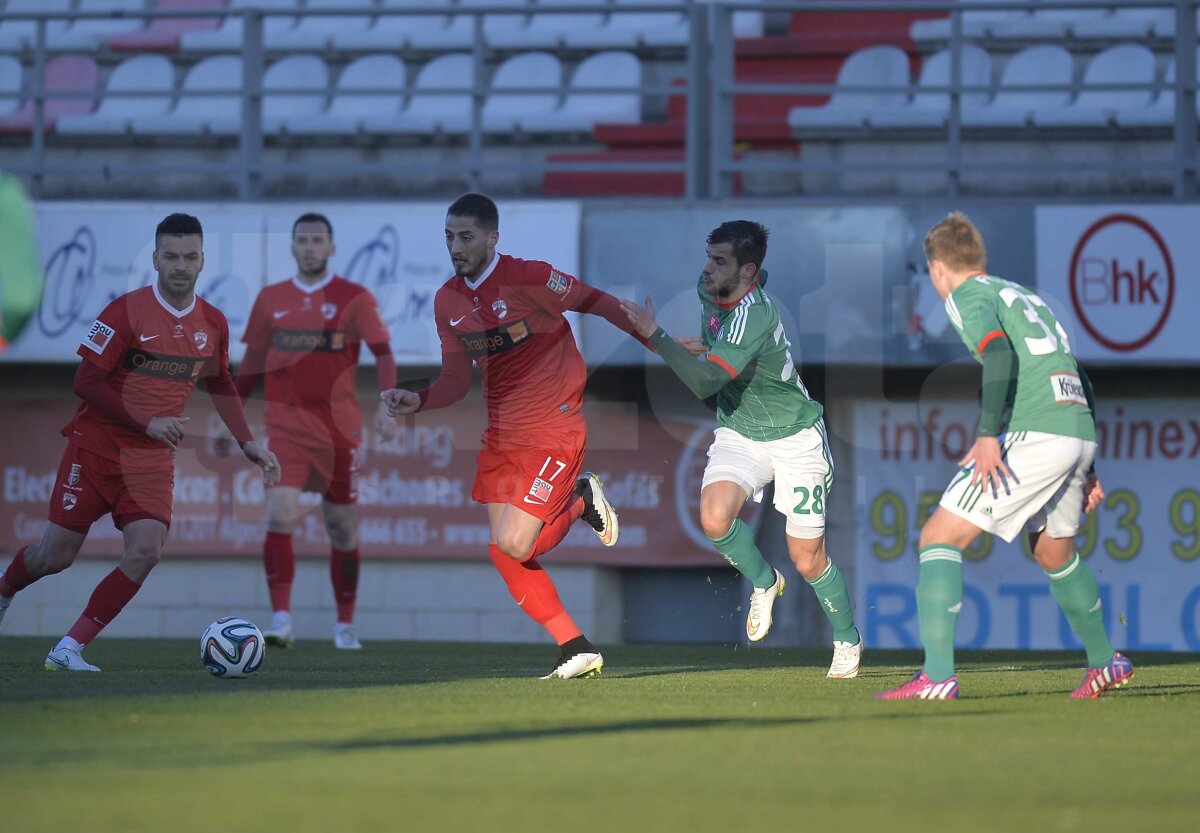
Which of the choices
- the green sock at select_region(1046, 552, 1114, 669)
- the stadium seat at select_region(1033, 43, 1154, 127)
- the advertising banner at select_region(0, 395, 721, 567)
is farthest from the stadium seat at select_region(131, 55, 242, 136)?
the green sock at select_region(1046, 552, 1114, 669)

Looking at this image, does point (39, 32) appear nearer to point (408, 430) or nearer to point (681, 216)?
A: point (408, 430)

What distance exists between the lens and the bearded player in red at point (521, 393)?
7.45 m

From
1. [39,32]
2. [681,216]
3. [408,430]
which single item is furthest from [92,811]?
[39,32]

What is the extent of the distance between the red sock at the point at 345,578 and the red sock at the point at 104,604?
10.4 feet

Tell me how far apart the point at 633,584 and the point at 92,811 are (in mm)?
10219

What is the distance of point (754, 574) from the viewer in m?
8.04

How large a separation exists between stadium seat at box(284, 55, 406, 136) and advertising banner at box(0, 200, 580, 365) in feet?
8.14

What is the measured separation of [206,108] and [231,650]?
10.2 metres

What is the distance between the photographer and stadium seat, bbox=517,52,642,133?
49.0ft

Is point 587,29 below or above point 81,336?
above

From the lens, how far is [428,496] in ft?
44.8

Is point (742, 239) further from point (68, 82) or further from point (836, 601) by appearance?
point (68, 82)

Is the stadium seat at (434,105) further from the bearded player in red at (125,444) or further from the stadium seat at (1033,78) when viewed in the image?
the bearded player in red at (125,444)

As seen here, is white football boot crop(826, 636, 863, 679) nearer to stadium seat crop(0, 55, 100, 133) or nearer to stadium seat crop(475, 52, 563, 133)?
stadium seat crop(475, 52, 563, 133)
